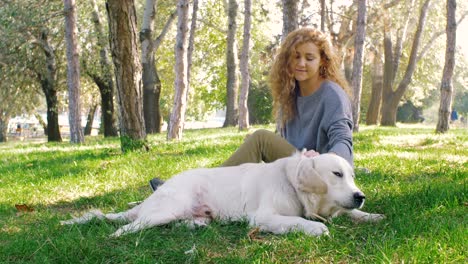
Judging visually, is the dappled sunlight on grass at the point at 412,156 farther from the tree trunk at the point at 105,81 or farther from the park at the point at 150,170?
the tree trunk at the point at 105,81

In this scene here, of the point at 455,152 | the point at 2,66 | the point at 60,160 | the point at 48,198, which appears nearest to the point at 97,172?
the point at 48,198

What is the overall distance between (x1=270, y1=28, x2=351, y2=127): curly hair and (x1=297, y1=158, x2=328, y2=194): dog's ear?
169 cm

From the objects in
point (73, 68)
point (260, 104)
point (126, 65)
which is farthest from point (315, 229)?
point (260, 104)

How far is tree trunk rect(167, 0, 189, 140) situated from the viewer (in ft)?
45.6

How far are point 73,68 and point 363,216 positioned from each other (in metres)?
13.9

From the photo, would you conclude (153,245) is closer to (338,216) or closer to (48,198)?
(338,216)

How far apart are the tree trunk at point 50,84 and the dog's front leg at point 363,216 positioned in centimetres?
2062

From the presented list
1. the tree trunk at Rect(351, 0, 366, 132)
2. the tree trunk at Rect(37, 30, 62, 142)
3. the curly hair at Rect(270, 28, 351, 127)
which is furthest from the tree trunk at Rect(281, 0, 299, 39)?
the tree trunk at Rect(37, 30, 62, 142)

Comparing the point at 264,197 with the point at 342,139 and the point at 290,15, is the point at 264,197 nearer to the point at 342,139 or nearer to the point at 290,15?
the point at 342,139

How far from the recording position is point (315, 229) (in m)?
3.74

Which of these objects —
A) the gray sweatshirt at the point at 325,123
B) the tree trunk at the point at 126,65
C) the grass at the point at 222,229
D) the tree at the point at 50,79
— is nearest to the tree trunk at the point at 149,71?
the tree at the point at 50,79

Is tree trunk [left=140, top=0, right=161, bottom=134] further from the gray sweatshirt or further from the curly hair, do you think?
the gray sweatshirt

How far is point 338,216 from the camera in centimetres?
429

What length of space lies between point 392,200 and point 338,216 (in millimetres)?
885
